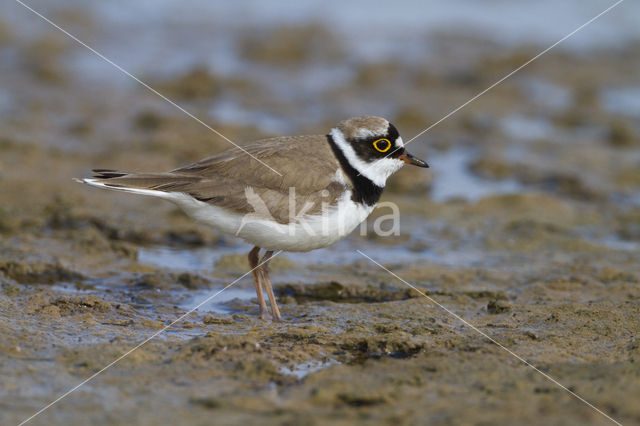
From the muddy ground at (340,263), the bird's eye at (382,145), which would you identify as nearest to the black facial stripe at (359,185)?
the bird's eye at (382,145)

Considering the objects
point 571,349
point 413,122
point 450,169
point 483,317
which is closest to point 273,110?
point 413,122

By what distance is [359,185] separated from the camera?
5.82 metres

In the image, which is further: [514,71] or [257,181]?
[514,71]

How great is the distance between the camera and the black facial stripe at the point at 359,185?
579 centimetres

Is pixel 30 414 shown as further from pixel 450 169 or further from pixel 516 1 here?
pixel 516 1

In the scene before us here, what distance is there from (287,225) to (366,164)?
86 centimetres

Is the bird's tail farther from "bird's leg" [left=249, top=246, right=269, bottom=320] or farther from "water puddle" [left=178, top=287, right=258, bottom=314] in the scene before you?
"water puddle" [left=178, top=287, right=258, bottom=314]

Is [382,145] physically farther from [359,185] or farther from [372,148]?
[359,185]

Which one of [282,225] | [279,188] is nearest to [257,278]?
[282,225]

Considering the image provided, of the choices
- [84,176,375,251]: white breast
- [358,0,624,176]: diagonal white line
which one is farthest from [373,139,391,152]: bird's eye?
[358,0,624,176]: diagonal white line

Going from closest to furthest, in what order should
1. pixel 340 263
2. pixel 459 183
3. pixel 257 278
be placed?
pixel 257 278 → pixel 340 263 → pixel 459 183

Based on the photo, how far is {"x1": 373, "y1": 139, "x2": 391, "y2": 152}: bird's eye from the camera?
6008 mm

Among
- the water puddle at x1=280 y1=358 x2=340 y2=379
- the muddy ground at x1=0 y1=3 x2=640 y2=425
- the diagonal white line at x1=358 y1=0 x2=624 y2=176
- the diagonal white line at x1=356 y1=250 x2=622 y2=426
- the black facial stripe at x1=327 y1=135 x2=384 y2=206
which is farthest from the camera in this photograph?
the diagonal white line at x1=358 y1=0 x2=624 y2=176

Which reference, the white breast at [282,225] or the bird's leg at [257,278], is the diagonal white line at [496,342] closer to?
the white breast at [282,225]
